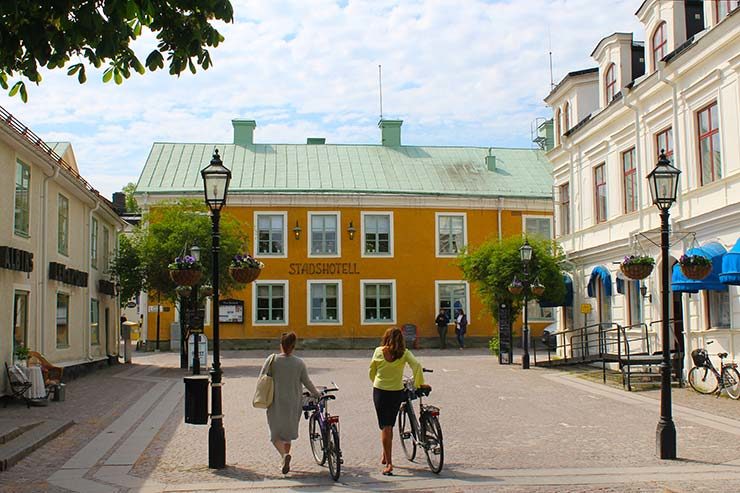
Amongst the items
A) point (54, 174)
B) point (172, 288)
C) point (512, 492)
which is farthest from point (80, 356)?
point (512, 492)

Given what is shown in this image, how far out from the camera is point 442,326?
40062 millimetres

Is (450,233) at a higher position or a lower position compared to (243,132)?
lower

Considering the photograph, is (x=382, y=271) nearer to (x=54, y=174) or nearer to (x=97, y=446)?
(x=54, y=174)

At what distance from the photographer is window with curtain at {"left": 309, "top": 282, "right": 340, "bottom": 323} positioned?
135ft

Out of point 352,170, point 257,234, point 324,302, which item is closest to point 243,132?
point 352,170

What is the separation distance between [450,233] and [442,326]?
5.10 meters

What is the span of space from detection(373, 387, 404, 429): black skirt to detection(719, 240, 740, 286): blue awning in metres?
8.74

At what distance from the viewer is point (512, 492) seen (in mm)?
8961

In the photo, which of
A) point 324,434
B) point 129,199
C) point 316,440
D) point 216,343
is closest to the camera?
point 324,434

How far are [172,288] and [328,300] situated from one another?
43.0 ft

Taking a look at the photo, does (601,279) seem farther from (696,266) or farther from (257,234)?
(257,234)

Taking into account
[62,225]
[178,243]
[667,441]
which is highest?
[62,225]

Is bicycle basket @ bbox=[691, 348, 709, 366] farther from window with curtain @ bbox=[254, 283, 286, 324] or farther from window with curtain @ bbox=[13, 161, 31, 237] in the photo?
window with curtain @ bbox=[254, 283, 286, 324]

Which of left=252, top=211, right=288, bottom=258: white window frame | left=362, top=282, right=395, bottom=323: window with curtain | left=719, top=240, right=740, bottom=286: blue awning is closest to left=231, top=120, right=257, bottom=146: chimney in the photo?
left=252, top=211, right=288, bottom=258: white window frame
